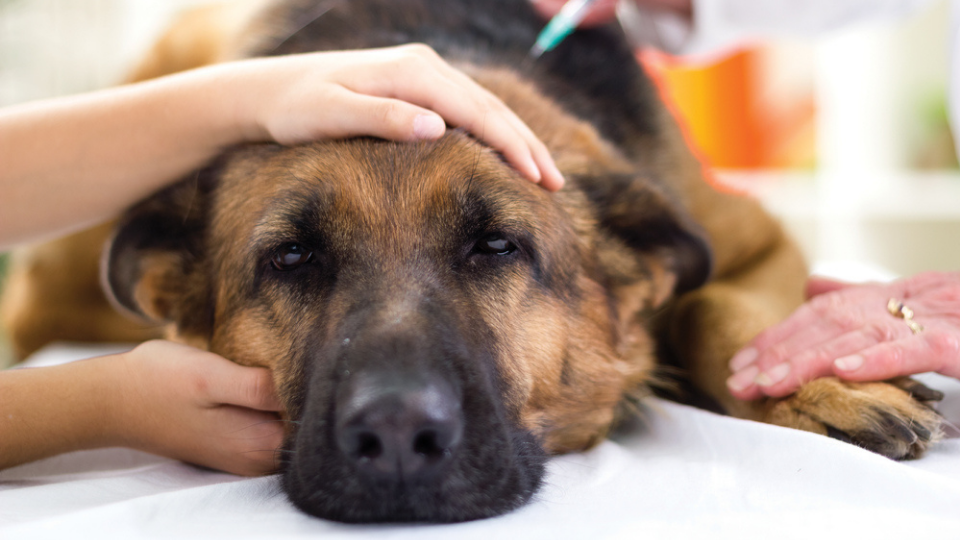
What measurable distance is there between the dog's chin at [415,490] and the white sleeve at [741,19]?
2130mm

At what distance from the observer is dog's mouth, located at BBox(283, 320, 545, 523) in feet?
3.86

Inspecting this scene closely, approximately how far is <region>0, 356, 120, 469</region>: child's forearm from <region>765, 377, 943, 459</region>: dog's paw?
1.46 meters

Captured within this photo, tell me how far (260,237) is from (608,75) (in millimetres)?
1451

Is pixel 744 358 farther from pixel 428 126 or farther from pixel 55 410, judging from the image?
pixel 55 410

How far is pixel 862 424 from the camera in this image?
59.3 inches

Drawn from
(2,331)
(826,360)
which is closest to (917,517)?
(826,360)

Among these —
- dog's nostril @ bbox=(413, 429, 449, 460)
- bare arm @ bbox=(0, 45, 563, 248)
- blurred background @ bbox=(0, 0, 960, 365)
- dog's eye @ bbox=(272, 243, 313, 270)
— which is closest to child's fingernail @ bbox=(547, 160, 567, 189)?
bare arm @ bbox=(0, 45, 563, 248)

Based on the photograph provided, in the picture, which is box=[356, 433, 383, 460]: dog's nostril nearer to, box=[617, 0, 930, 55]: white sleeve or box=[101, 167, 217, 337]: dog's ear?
box=[101, 167, 217, 337]: dog's ear

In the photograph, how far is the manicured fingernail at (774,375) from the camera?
5.50ft

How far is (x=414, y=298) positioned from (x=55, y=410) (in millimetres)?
755

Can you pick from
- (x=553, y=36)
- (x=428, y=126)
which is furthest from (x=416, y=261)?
(x=553, y=36)

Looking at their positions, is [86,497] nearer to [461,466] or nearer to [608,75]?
[461,466]

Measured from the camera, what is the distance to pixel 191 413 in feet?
4.98

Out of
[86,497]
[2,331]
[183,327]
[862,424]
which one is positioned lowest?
[2,331]
